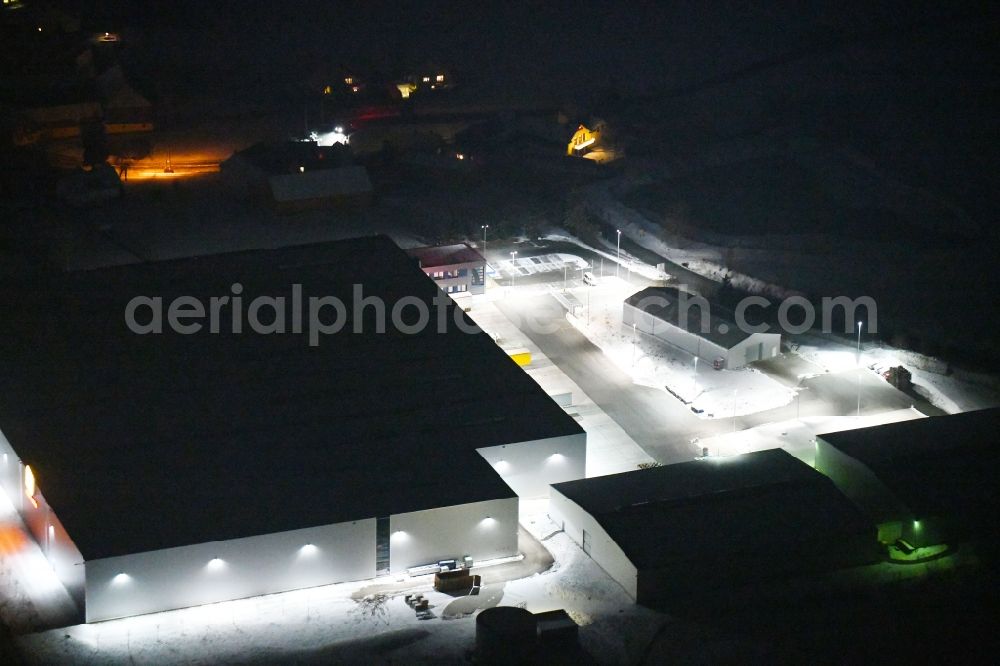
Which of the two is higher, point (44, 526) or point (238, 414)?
point (238, 414)

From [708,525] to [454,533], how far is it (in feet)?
9.34

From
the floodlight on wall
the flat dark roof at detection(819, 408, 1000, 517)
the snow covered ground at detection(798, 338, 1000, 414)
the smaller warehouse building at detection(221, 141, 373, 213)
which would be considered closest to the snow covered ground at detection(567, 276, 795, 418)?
the snow covered ground at detection(798, 338, 1000, 414)

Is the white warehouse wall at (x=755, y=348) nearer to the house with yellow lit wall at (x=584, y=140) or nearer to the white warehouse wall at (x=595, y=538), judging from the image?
the white warehouse wall at (x=595, y=538)

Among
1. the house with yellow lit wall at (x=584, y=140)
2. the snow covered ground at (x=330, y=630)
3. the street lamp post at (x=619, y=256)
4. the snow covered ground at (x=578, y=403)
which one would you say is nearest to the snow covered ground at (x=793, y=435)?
the snow covered ground at (x=578, y=403)

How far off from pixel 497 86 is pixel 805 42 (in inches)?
442

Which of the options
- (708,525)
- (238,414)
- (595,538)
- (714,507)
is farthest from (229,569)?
(714,507)

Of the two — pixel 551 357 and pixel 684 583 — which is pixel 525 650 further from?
pixel 551 357

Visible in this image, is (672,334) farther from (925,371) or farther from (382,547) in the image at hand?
(382,547)

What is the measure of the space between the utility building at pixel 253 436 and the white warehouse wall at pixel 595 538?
31.2 inches

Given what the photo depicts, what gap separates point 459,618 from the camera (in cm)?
1417

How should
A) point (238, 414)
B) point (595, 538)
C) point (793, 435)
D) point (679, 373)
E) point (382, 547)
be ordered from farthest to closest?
point (679, 373) < point (793, 435) < point (238, 414) < point (595, 538) < point (382, 547)

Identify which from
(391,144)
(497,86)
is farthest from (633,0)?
(391,144)

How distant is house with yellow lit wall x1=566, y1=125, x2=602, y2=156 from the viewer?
3453 cm

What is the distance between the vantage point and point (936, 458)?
55.2ft
